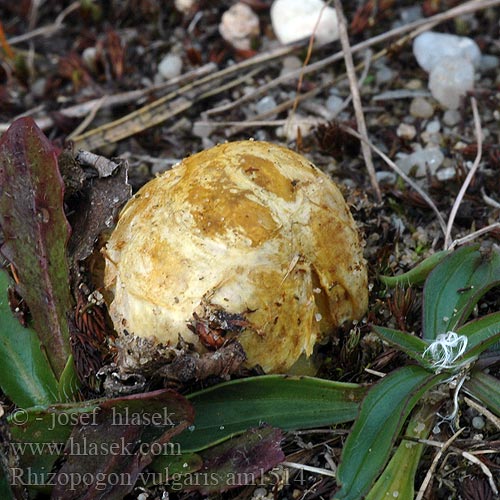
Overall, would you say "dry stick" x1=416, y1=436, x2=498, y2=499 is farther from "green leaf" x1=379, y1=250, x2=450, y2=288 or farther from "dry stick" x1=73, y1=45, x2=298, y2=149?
"dry stick" x1=73, y1=45, x2=298, y2=149

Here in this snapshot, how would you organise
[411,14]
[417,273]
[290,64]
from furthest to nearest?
[411,14], [290,64], [417,273]

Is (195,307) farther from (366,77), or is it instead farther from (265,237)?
(366,77)

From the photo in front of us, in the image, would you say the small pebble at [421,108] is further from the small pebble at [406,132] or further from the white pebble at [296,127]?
the white pebble at [296,127]

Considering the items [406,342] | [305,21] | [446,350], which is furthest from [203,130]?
[446,350]

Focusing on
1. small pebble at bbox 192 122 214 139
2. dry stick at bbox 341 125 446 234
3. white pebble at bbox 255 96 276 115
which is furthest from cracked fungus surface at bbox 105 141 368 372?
white pebble at bbox 255 96 276 115

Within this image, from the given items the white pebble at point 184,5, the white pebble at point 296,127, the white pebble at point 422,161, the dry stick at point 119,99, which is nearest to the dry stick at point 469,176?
the white pebble at point 422,161

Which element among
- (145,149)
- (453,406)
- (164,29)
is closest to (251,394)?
(453,406)

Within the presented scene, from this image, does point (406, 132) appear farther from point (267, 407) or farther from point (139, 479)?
point (139, 479)
